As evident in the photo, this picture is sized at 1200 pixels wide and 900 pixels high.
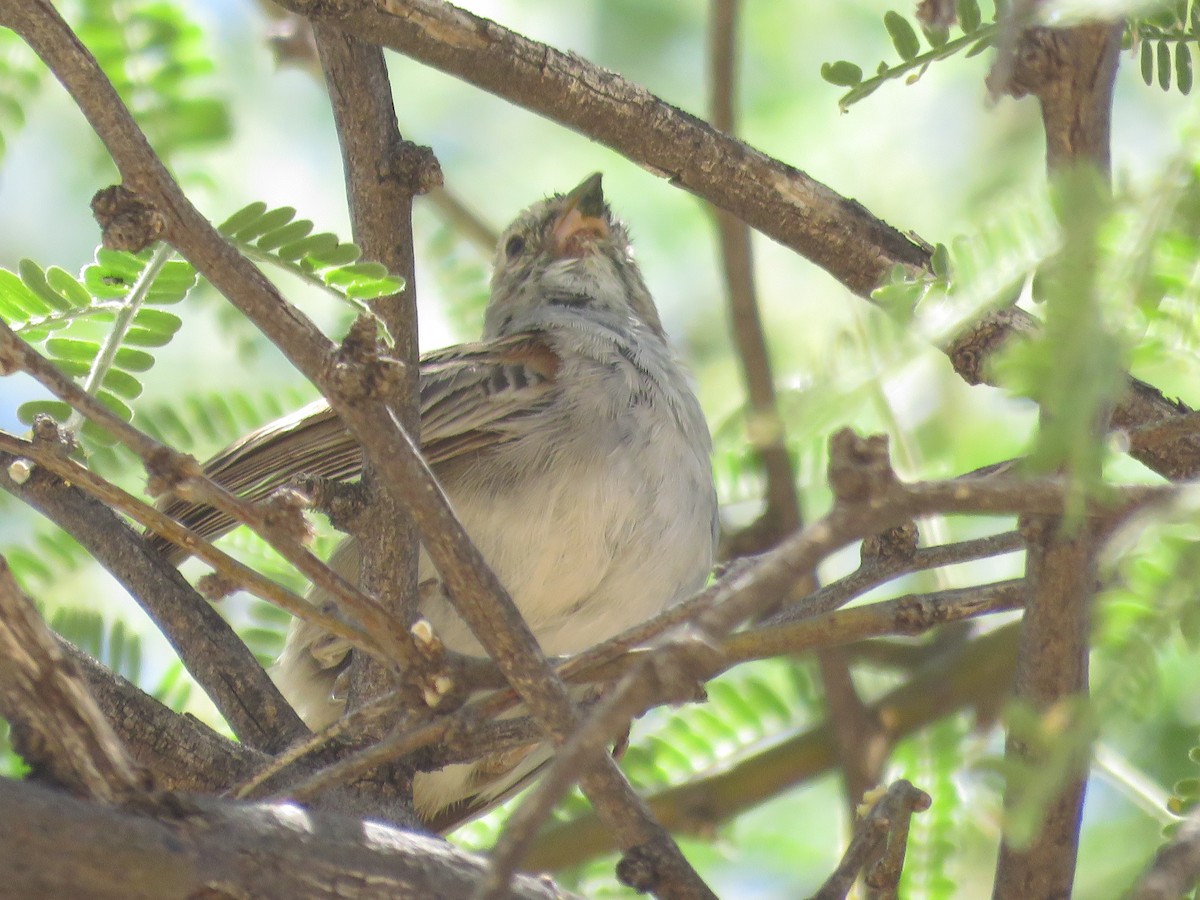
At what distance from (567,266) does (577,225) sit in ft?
0.59

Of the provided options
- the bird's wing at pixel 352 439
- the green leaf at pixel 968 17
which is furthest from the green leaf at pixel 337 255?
the bird's wing at pixel 352 439

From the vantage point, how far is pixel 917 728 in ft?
17.0

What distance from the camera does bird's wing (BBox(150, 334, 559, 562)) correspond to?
4.32 m

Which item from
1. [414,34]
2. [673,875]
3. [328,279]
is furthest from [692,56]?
[673,875]

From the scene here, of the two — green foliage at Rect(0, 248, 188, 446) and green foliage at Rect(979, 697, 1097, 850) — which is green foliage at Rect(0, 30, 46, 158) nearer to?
green foliage at Rect(0, 248, 188, 446)

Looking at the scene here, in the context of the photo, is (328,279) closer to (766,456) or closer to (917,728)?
(766,456)

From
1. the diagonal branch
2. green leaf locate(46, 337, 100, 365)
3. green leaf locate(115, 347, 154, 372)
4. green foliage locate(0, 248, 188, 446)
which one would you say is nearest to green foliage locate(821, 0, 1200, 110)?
the diagonal branch

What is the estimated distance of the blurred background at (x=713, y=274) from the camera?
4.66 metres

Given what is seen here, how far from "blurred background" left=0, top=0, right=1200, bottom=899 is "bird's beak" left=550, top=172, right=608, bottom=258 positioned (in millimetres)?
380

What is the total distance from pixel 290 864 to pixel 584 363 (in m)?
2.60

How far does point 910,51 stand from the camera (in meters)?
2.77

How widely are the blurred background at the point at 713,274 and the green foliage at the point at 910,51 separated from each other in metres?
0.97

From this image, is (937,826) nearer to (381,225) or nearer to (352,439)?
(352,439)

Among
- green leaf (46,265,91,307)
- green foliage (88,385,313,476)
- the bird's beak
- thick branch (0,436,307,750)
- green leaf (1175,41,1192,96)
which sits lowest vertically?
thick branch (0,436,307,750)
